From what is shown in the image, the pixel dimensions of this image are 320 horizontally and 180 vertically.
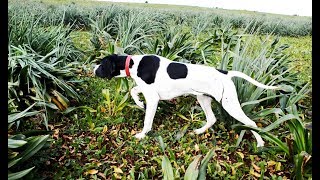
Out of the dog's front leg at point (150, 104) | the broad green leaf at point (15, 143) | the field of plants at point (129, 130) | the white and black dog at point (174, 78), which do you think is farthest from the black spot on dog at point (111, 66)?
the broad green leaf at point (15, 143)

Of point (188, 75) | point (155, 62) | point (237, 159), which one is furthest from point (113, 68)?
point (237, 159)

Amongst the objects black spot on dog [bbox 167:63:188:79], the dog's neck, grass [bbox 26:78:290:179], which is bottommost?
grass [bbox 26:78:290:179]

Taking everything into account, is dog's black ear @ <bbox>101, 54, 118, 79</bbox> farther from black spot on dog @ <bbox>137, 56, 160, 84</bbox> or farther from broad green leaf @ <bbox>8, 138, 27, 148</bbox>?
broad green leaf @ <bbox>8, 138, 27, 148</bbox>

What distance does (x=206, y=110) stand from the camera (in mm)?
2238

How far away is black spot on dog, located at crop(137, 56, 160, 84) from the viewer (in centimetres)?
204

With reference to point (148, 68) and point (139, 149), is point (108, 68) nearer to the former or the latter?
point (148, 68)

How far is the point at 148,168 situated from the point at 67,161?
Answer: 1.76 feet

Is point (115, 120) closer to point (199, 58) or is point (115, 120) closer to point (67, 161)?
point (67, 161)

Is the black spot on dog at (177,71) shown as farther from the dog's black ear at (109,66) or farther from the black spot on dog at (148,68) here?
the dog's black ear at (109,66)

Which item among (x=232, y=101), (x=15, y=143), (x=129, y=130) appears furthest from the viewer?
(x=129, y=130)

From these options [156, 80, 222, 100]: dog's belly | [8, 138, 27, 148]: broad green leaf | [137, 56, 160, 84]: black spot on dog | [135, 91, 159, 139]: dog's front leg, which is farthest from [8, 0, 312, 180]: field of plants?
[137, 56, 160, 84]: black spot on dog

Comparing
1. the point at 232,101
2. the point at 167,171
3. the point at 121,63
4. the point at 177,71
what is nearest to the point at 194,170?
the point at 167,171

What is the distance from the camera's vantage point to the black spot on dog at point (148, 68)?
2041 millimetres

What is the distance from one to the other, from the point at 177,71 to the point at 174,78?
0.17 ft
